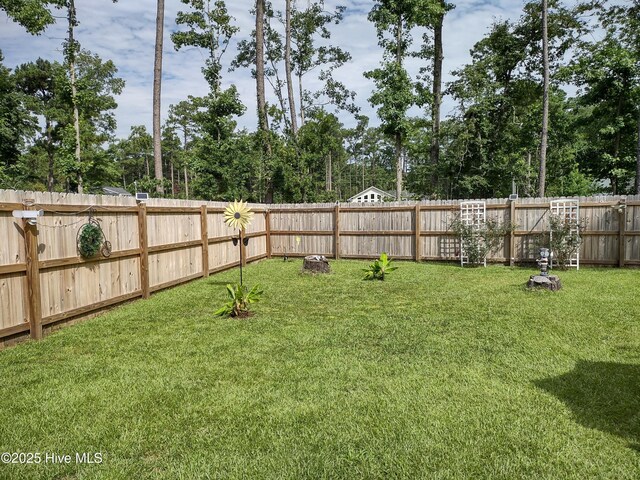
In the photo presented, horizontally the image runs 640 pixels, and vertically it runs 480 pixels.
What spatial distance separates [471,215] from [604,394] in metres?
7.71

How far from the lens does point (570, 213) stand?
9438mm

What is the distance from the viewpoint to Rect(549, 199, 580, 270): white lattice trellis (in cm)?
929

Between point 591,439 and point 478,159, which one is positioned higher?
point 478,159

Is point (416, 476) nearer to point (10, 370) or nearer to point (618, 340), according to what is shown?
point (618, 340)

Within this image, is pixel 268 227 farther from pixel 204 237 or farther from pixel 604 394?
pixel 604 394

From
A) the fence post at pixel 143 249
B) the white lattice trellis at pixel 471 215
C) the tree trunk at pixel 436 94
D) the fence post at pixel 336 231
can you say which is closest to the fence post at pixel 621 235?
the white lattice trellis at pixel 471 215

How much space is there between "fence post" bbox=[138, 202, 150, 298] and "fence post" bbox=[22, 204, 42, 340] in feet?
6.68

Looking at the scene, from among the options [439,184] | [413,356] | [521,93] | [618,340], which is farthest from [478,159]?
[413,356]

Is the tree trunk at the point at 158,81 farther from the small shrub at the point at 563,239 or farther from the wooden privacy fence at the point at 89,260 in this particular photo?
the small shrub at the point at 563,239

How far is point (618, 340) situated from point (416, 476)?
11.7 ft

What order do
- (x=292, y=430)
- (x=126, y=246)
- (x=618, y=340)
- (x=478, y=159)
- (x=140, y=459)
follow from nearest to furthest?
(x=140, y=459) → (x=292, y=430) → (x=618, y=340) → (x=126, y=246) → (x=478, y=159)

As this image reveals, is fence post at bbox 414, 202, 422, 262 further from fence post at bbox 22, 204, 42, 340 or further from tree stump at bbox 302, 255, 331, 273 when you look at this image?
fence post at bbox 22, 204, 42, 340

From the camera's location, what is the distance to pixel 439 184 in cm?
1847

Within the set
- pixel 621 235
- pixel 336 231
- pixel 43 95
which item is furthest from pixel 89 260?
pixel 43 95
